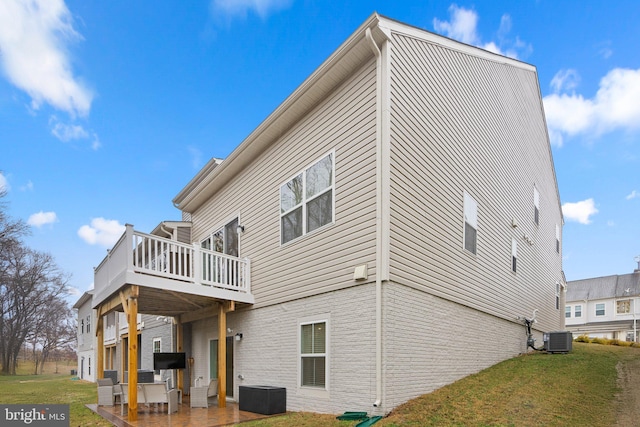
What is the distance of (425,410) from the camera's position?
7496 millimetres

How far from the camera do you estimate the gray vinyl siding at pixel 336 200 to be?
8414 mm

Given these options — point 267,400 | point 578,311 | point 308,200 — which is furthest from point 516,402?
point 578,311

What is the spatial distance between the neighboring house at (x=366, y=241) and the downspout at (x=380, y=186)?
0.08 feet

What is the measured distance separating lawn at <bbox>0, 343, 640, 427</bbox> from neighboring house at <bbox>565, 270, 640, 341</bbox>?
30011 millimetres

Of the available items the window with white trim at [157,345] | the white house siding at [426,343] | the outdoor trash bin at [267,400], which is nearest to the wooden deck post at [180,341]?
the window with white trim at [157,345]

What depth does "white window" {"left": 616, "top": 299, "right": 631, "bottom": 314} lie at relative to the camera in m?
36.0

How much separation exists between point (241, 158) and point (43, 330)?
163 feet

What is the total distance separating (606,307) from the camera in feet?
122

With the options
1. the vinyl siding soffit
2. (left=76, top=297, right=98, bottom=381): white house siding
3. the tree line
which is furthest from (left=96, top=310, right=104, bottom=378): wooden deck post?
the tree line

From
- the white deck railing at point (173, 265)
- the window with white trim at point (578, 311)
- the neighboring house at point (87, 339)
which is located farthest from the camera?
the window with white trim at point (578, 311)

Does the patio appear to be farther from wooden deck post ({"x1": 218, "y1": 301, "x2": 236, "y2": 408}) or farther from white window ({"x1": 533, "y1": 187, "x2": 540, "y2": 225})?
white window ({"x1": 533, "y1": 187, "x2": 540, "y2": 225})

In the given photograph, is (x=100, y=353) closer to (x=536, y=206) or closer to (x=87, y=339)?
(x=536, y=206)

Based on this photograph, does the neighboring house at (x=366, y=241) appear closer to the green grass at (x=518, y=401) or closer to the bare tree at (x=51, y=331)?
the green grass at (x=518, y=401)

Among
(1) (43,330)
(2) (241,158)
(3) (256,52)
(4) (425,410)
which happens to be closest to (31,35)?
(3) (256,52)
